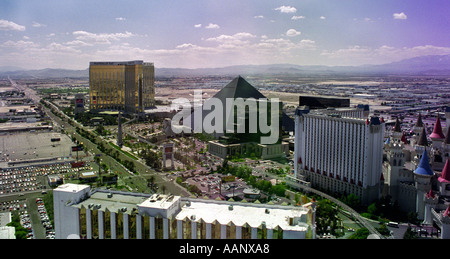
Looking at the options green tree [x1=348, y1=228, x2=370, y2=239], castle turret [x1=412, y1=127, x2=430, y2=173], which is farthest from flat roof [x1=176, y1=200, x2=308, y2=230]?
castle turret [x1=412, y1=127, x2=430, y2=173]

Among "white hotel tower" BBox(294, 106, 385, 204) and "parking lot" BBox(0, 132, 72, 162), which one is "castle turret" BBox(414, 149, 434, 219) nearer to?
"white hotel tower" BBox(294, 106, 385, 204)

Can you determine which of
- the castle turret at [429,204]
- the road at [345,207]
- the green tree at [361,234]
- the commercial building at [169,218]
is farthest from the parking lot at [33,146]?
the castle turret at [429,204]

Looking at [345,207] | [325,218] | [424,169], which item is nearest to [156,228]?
[325,218]

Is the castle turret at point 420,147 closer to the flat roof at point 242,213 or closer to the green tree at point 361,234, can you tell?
the green tree at point 361,234

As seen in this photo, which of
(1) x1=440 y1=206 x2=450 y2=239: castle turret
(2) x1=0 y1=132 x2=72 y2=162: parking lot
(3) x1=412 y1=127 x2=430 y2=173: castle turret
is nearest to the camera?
(1) x1=440 y1=206 x2=450 y2=239: castle turret
